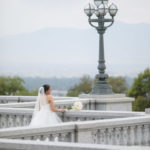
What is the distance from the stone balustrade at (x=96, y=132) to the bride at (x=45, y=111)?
2.80 m

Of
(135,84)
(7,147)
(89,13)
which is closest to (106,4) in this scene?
(89,13)

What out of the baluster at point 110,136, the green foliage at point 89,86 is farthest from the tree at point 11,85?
the baluster at point 110,136

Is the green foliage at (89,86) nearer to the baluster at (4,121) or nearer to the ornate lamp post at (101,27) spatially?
the ornate lamp post at (101,27)

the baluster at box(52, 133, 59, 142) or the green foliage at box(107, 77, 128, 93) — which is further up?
the green foliage at box(107, 77, 128, 93)

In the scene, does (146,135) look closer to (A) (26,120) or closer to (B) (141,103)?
(A) (26,120)

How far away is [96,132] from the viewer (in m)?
13.6

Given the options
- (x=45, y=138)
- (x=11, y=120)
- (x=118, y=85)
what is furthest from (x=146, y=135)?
(x=118, y=85)

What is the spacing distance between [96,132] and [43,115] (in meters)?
3.62

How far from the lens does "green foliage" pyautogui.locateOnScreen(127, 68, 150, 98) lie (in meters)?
110

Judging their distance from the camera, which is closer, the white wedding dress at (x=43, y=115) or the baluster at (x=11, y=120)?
A: the white wedding dress at (x=43, y=115)

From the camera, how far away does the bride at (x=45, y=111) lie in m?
16.7

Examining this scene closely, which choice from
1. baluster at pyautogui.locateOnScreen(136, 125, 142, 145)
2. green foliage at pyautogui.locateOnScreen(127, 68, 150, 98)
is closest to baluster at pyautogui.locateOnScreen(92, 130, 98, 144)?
baluster at pyautogui.locateOnScreen(136, 125, 142, 145)

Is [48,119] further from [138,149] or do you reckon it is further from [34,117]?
[138,149]

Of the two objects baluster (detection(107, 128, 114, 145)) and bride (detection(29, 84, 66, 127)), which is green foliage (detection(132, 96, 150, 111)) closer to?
bride (detection(29, 84, 66, 127))
